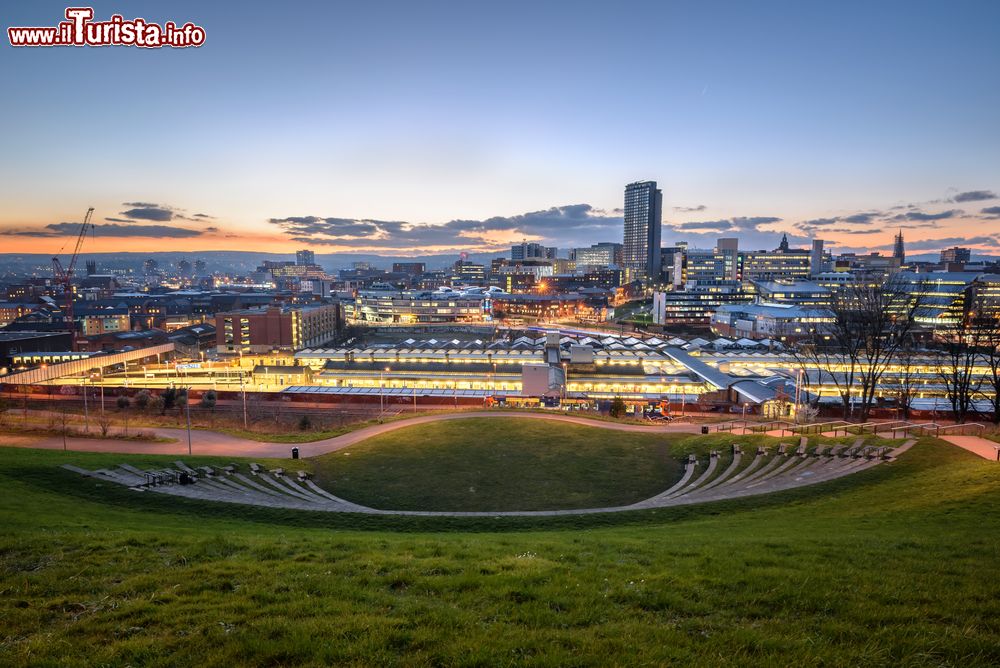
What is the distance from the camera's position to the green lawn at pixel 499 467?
27.7 meters

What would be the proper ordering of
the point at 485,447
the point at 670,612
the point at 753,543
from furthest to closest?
the point at 485,447, the point at 753,543, the point at 670,612

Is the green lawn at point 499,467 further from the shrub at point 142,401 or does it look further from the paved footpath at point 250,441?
the shrub at point 142,401

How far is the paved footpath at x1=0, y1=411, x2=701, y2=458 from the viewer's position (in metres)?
35.1

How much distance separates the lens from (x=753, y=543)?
13.6 meters

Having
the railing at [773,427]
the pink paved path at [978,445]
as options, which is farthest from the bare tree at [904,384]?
the pink paved path at [978,445]

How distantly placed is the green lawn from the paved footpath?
1.93 m

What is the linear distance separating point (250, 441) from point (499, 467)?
66.5ft

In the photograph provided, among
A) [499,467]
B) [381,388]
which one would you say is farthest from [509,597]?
[381,388]

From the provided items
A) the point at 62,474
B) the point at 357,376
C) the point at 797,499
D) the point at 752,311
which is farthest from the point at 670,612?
the point at 752,311

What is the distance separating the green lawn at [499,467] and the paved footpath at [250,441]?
76.0 inches

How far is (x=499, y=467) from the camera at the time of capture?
3194 cm

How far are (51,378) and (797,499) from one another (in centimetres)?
8667

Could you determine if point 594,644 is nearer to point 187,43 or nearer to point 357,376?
point 187,43

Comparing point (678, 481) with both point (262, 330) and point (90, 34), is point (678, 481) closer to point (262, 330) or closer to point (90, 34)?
point (90, 34)
